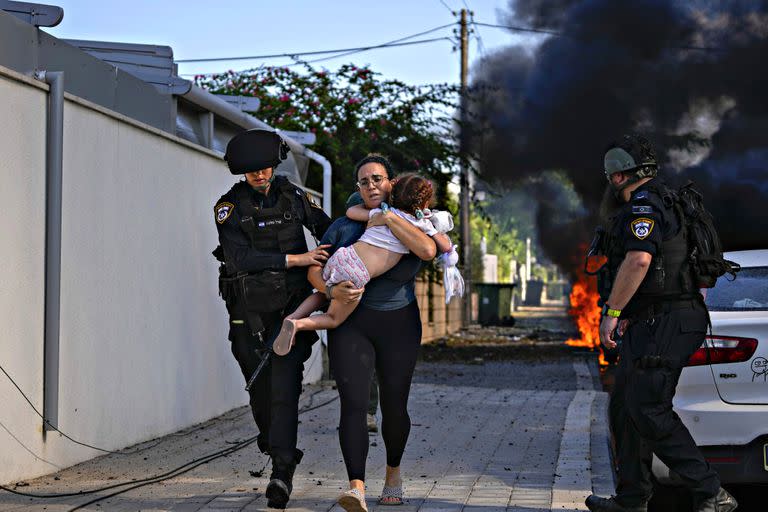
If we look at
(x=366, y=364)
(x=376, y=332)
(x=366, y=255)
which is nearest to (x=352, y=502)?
(x=366, y=364)

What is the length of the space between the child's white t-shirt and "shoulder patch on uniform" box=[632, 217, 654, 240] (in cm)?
97

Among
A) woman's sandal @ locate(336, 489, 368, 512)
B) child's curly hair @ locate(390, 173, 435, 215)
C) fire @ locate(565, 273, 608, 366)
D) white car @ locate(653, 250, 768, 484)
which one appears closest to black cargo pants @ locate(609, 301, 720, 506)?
white car @ locate(653, 250, 768, 484)

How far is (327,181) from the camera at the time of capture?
Result: 1545 cm

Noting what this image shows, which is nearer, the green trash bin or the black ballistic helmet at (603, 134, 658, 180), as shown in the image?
the black ballistic helmet at (603, 134, 658, 180)

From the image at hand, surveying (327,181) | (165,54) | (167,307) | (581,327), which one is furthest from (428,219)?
(581,327)

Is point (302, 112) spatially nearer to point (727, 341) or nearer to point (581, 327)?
point (581, 327)

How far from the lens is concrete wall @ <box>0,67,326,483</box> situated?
6977 mm

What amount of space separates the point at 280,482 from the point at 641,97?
51.3 feet

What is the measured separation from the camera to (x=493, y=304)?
39062 millimetres

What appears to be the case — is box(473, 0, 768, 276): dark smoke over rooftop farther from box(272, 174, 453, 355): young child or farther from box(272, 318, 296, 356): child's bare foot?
box(272, 318, 296, 356): child's bare foot

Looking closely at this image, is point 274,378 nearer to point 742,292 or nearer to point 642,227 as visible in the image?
point 642,227

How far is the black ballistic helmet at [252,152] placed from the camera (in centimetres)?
614

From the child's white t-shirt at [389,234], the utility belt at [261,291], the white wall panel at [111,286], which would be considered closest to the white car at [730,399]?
the child's white t-shirt at [389,234]

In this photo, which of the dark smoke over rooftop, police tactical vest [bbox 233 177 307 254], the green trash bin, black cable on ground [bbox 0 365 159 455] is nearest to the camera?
police tactical vest [bbox 233 177 307 254]
